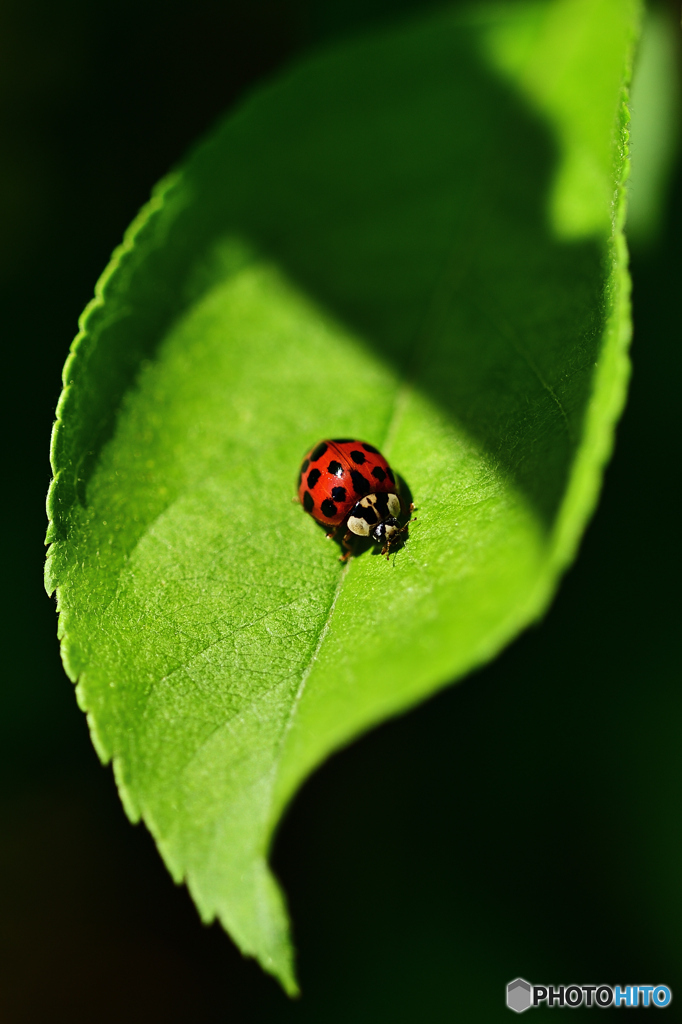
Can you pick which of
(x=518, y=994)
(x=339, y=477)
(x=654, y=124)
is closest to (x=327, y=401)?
(x=339, y=477)

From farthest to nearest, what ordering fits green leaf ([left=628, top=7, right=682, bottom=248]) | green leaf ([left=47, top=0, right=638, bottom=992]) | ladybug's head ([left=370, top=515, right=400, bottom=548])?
green leaf ([left=628, top=7, right=682, bottom=248]), ladybug's head ([left=370, top=515, right=400, bottom=548]), green leaf ([left=47, top=0, right=638, bottom=992])

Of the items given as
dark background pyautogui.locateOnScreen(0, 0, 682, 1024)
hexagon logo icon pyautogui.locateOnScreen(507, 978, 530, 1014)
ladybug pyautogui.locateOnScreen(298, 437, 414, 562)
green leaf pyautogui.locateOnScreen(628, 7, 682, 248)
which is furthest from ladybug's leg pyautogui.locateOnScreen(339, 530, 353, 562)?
hexagon logo icon pyautogui.locateOnScreen(507, 978, 530, 1014)

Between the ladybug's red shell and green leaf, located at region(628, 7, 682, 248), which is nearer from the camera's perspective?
the ladybug's red shell

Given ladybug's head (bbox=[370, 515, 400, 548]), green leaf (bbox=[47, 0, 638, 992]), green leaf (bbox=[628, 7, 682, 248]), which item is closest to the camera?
green leaf (bbox=[47, 0, 638, 992])

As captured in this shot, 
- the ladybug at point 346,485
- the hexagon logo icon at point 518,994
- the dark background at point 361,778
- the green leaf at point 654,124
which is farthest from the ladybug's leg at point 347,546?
the hexagon logo icon at point 518,994

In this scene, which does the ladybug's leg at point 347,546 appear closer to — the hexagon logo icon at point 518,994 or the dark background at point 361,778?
the dark background at point 361,778

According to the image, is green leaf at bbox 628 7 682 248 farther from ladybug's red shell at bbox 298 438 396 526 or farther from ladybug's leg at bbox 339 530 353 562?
ladybug's leg at bbox 339 530 353 562

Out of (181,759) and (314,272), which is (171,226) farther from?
(181,759)

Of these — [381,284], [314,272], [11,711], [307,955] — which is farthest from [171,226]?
[307,955]
